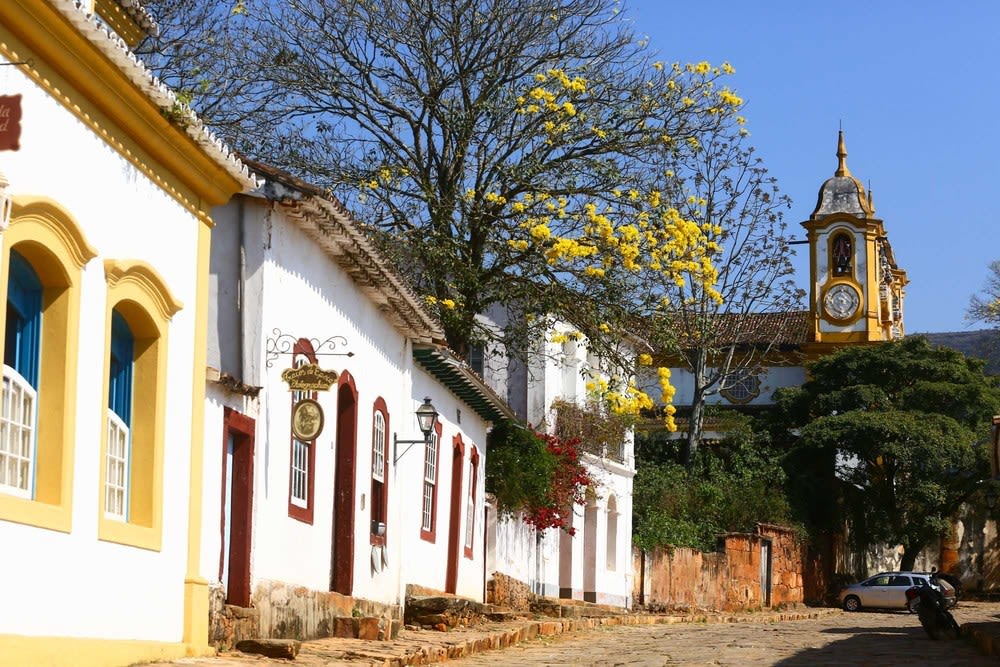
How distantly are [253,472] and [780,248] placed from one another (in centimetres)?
3311

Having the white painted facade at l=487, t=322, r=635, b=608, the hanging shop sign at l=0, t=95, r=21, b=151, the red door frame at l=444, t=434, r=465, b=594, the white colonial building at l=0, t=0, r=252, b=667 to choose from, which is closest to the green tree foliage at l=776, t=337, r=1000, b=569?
the white painted facade at l=487, t=322, r=635, b=608

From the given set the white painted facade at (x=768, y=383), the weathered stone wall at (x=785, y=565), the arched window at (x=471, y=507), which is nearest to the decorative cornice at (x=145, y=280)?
the arched window at (x=471, y=507)

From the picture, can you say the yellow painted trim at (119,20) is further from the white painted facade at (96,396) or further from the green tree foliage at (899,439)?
the green tree foliage at (899,439)

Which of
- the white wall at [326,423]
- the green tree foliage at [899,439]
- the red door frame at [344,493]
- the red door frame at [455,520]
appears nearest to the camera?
the white wall at [326,423]

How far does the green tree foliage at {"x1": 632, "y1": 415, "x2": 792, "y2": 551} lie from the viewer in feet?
130

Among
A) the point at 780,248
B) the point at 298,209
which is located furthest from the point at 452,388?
the point at 780,248

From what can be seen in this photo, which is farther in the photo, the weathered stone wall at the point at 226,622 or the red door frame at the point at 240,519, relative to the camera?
the red door frame at the point at 240,519

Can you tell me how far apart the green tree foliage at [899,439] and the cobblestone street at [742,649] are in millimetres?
19457

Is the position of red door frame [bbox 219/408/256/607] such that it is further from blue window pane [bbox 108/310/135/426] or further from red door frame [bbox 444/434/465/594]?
red door frame [bbox 444/434/465/594]

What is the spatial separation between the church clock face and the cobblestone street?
40060 mm

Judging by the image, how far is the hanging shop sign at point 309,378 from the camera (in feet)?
46.0

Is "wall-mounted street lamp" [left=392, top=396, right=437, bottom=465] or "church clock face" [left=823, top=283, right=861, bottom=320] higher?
"church clock face" [left=823, top=283, right=861, bottom=320]

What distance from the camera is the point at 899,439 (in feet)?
147

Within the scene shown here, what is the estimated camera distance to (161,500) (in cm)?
1148
